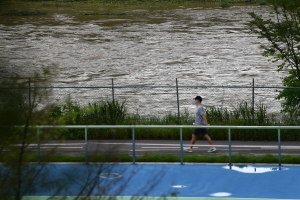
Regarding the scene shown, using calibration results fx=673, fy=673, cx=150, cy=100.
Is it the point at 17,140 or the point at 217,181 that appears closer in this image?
the point at 17,140

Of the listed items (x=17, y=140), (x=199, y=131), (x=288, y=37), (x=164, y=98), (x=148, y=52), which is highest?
(x=148, y=52)

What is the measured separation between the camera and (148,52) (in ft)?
165

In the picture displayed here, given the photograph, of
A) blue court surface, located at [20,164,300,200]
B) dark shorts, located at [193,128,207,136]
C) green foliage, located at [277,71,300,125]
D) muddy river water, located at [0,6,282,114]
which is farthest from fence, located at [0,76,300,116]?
blue court surface, located at [20,164,300,200]

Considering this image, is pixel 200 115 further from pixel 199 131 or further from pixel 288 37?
pixel 288 37

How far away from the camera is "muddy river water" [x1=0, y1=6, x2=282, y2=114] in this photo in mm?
35156

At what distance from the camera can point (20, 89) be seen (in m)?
A: 8.52

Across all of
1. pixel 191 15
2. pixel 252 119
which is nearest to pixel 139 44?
pixel 191 15

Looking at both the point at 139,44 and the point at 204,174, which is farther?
the point at 139,44

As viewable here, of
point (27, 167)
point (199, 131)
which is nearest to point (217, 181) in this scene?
point (199, 131)

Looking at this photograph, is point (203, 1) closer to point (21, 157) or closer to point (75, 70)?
point (75, 70)

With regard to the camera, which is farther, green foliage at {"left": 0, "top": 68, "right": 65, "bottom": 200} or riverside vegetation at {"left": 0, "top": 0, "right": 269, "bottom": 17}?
riverside vegetation at {"left": 0, "top": 0, "right": 269, "bottom": 17}

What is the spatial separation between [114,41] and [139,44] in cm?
293

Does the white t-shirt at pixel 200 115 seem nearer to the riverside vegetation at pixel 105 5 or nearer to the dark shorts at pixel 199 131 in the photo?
the dark shorts at pixel 199 131

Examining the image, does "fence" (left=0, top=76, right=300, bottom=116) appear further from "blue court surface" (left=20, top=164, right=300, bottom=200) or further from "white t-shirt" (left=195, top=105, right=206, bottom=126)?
"blue court surface" (left=20, top=164, right=300, bottom=200)
